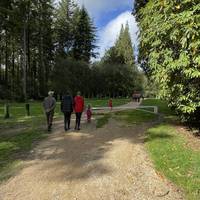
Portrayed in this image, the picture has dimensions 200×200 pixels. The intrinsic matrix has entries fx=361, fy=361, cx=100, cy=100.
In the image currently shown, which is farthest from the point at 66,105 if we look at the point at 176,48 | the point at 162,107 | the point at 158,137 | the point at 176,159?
the point at 162,107

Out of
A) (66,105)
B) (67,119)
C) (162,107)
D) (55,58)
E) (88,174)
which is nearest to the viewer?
(88,174)

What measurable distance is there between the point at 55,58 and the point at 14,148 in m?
50.3

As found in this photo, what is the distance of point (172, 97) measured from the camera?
15539mm

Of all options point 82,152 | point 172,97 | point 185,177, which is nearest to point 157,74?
point 172,97

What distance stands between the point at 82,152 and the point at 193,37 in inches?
213

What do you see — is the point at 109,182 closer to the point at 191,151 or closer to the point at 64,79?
the point at 191,151

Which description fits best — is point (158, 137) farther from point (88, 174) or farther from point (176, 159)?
point (88, 174)

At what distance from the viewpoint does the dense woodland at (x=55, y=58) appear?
50.8 meters

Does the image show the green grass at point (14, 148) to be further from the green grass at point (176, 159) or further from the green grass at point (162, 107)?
→ the green grass at point (162, 107)

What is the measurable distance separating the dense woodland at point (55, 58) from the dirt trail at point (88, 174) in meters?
33.0

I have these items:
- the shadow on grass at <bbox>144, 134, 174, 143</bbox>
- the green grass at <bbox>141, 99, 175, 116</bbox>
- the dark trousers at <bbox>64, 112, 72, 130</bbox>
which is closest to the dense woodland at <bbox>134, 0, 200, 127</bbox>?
the shadow on grass at <bbox>144, 134, 174, 143</bbox>

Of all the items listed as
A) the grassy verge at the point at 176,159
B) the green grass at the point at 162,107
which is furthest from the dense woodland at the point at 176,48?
the green grass at the point at 162,107

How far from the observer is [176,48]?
14.4 m

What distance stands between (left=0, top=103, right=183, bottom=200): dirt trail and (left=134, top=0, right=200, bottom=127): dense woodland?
283cm
